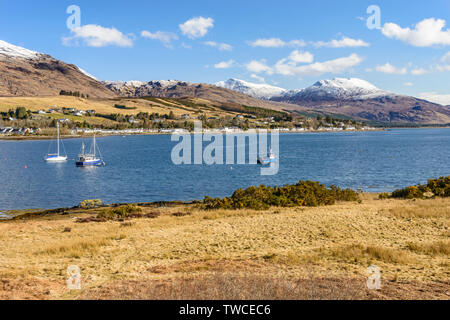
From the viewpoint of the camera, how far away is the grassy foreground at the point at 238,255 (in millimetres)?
12633

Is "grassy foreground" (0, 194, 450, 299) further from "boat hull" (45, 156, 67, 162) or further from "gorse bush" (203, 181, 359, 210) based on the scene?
"boat hull" (45, 156, 67, 162)

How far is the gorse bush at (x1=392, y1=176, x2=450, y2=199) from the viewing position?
3766cm

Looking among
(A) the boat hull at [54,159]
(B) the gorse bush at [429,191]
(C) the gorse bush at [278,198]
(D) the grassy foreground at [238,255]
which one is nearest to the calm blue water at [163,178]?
(A) the boat hull at [54,159]

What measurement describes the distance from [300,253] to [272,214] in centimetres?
1136

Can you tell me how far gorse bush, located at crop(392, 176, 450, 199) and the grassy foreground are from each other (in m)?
6.55

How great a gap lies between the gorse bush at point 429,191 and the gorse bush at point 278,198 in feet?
17.9

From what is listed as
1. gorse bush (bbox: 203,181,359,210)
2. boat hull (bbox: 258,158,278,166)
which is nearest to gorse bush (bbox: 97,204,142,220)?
gorse bush (bbox: 203,181,359,210)
